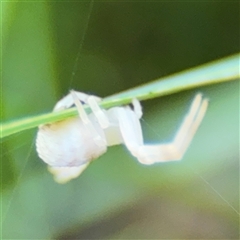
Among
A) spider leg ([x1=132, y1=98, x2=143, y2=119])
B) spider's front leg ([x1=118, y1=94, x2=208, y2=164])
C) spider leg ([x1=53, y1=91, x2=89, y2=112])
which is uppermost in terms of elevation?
spider leg ([x1=53, y1=91, x2=89, y2=112])

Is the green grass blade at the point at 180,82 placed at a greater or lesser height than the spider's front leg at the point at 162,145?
greater

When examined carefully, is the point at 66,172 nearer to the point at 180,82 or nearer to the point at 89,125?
the point at 89,125

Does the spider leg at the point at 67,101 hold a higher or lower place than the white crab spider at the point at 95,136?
higher

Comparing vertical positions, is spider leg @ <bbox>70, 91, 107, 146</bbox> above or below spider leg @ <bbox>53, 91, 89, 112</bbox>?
below

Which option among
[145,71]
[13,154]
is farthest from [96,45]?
[13,154]

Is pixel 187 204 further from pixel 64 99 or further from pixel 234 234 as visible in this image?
pixel 64 99

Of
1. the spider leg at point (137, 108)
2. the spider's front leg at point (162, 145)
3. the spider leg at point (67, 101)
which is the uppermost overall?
the spider leg at point (67, 101)
